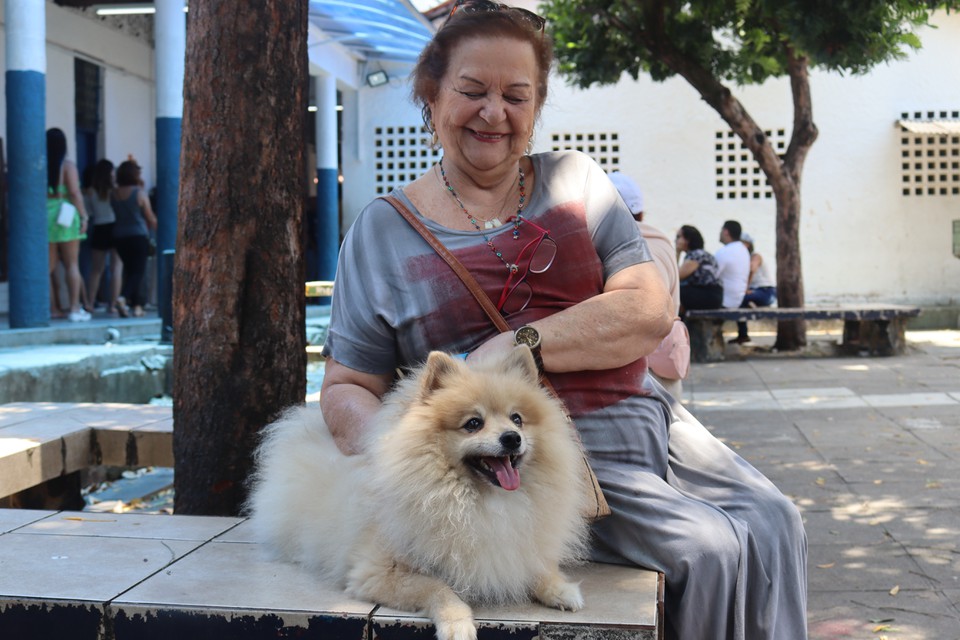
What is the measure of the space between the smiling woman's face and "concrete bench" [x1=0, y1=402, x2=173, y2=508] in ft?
8.46

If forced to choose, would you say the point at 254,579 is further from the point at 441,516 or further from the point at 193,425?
Answer: the point at 193,425

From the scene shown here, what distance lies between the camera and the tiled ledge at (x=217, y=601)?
2.24m

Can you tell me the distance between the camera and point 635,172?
18984 millimetres

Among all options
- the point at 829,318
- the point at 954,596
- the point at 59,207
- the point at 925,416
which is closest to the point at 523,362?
the point at 954,596

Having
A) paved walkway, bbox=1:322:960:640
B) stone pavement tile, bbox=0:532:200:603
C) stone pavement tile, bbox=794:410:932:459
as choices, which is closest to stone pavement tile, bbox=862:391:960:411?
paved walkway, bbox=1:322:960:640

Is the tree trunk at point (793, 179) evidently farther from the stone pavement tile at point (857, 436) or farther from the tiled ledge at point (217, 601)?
the tiled ledge at point (217, 601)

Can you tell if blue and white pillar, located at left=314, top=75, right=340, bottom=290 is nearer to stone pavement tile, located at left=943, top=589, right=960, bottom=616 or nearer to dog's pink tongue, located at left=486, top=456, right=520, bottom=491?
stone pavement tile, located at left=943, top=589, right=960, bottom=616

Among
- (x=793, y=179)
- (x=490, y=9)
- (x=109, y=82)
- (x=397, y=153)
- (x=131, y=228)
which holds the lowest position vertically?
(x=131, y=228)

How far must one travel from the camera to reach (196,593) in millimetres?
2459

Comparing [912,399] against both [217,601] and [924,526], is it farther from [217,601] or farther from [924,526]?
[217,601]

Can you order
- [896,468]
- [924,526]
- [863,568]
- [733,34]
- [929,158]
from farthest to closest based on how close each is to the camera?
1. [929,158]
2. [733,34]
3. [896,468]
4. [924,526]
5. [863,568]

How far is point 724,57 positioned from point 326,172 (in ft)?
24.3

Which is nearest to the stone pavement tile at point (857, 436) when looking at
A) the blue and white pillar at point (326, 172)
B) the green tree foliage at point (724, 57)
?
the green tree foliage at point (724, 57)

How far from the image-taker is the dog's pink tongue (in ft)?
7.20
